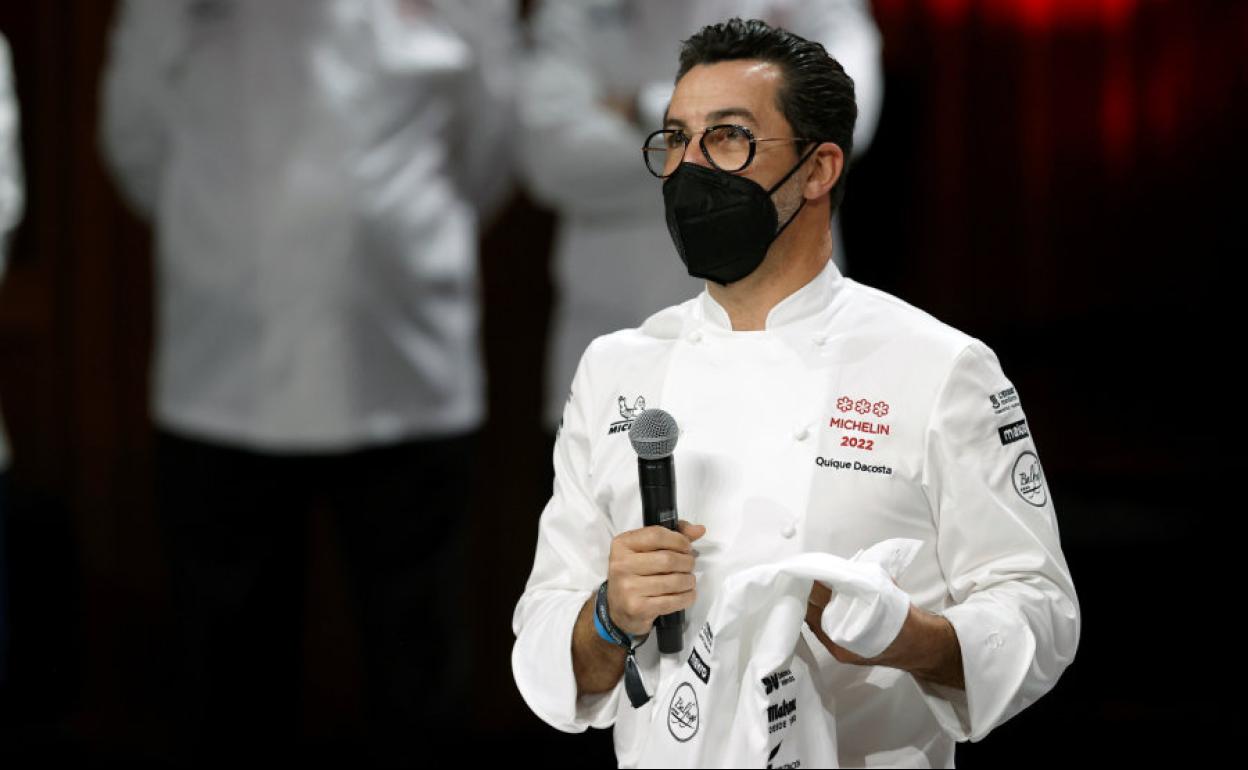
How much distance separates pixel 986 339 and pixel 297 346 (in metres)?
1.96

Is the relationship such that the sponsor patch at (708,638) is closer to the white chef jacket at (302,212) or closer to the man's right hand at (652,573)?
the man's right hand at (652,573)

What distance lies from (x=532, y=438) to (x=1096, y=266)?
179cm

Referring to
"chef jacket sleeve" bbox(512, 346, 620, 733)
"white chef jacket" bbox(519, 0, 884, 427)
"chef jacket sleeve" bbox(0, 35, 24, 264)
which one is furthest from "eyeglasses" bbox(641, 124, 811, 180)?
"chef jacket sleeve" bbox(0, 35, 24, 264)

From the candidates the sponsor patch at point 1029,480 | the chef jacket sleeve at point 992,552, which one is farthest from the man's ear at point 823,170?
the sponsor patch at point 1029,480

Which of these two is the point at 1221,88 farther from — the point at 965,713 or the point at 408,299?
the point at 965,713

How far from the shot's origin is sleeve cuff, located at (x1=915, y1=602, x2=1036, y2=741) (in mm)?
1409

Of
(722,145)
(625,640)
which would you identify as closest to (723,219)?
(722,145)

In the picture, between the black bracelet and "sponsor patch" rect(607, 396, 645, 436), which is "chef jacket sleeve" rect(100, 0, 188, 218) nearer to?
"sponsor patch" rect(607, 396, 645, 436)

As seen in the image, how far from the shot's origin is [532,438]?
334cm

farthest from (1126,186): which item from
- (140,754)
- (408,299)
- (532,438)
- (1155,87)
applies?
(140,754)

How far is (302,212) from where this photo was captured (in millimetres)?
2686

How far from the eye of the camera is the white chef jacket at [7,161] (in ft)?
9.50

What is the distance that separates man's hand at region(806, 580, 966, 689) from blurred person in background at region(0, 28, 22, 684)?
208 cm

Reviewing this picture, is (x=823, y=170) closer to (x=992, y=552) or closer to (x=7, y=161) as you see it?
(x=992, y=552)
